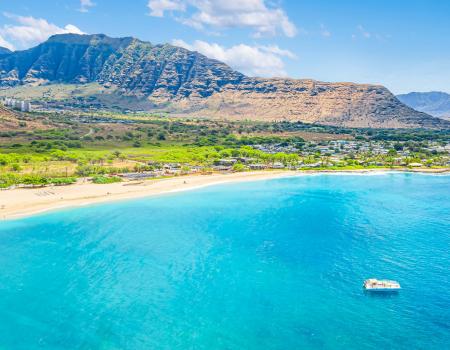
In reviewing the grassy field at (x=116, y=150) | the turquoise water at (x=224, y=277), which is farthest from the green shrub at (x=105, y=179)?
the turquoise water at (x=224, y=277)

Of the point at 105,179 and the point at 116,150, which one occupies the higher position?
the point at 116,150

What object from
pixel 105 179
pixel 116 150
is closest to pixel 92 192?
pixel 105 179

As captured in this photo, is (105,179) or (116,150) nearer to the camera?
(105,179)

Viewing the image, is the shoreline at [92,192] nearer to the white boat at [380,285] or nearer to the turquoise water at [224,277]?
the turquoise water at [224,277]

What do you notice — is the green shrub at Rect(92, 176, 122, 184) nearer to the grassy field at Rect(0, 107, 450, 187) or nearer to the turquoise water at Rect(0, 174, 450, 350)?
the grassy field at Rect(0, 107, 450, 187)

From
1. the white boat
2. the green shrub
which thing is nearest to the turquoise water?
the white boat

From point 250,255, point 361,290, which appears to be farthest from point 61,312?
point 361,290

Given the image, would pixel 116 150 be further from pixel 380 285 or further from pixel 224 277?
pixel 380 285
